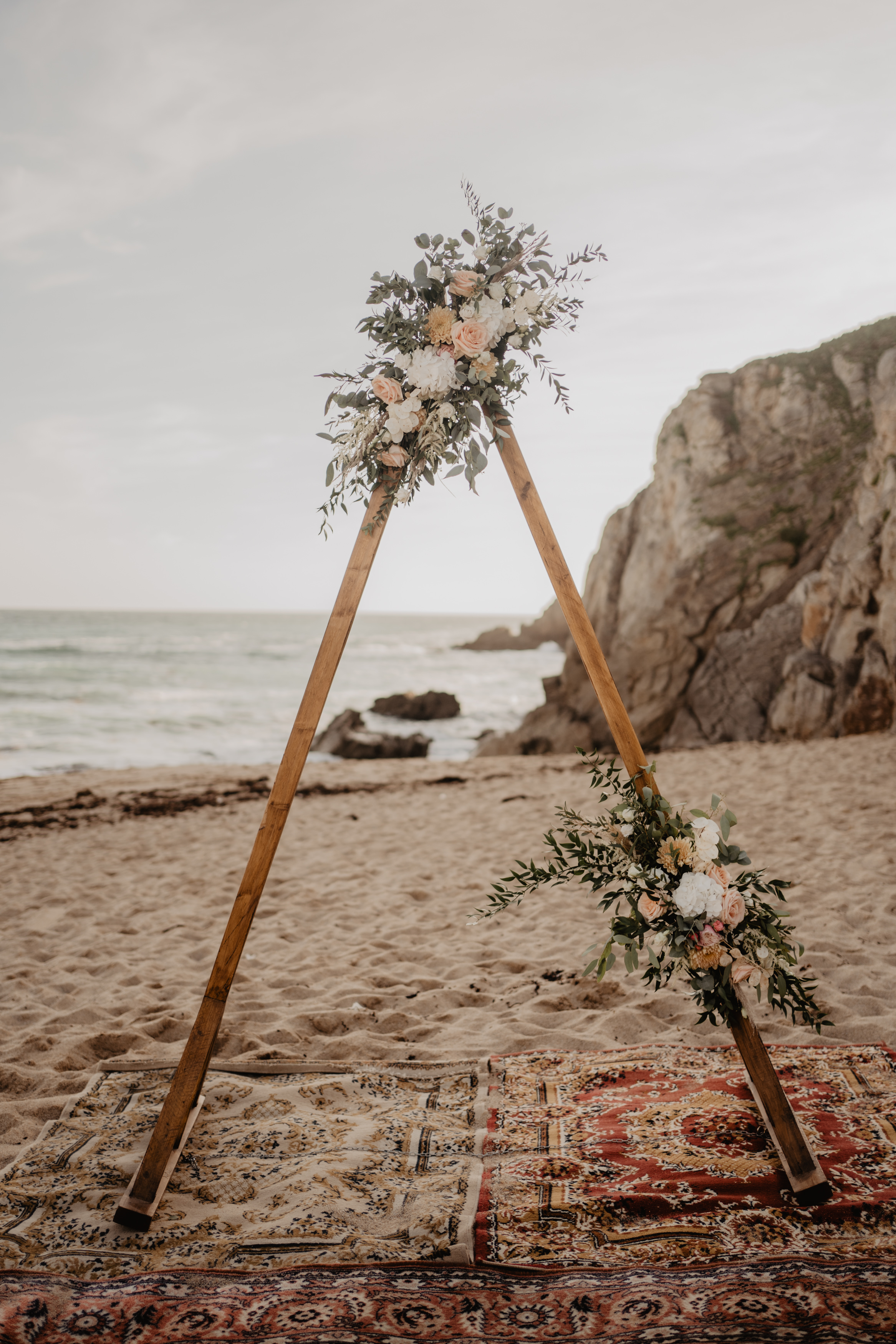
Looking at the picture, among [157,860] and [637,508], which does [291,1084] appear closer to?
[157,860]

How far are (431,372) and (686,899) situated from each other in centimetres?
190

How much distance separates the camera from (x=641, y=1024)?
3.47m

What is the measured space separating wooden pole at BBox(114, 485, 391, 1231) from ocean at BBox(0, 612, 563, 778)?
1346 cm

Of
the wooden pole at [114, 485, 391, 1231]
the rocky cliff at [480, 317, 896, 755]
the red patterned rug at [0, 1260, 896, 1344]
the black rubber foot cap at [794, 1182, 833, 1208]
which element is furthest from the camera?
the rocky cliff at [480, 317, 896, 755]

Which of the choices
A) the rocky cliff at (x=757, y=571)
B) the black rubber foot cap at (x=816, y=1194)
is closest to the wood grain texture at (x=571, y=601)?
the black rubber foot cap at (x=816, y=1194)

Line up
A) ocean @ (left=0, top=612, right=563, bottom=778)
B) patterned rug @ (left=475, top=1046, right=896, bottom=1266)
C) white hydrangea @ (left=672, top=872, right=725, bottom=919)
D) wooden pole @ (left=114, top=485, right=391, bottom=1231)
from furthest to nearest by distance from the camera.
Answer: ocean @ (left=0, top=612, right=563, bottom=778) → wooden pole @ (left=114, top=485, right=391, bottom=1231) → white hydrangea @ (left=672, top=872, right=725, bottom=919) → patterned rug @ (left=475, top=1046, right=896, bottom=1266)

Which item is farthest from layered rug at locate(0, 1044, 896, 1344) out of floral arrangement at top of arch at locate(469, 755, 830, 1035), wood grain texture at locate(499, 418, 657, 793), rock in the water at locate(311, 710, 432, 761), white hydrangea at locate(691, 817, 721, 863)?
rock in the water at locate(311, 710, 432, 761)

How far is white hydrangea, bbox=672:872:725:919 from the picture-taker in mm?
2266

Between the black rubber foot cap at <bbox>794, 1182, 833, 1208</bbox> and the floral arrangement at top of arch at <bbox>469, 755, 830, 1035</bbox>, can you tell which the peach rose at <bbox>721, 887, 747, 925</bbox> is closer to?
the floral arrangement at top of arch at <bbox>469, 755, 830, 1035</bbox>

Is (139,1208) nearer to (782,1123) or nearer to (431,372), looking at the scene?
(782,1123)

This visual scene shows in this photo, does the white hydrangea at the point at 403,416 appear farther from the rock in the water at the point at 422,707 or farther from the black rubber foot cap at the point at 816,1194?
the rock in the water at the point at 422,707

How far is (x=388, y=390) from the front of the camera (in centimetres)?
246

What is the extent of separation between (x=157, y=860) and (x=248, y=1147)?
5163 mm

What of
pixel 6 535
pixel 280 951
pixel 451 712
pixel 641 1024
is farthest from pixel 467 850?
pixel 6 535
